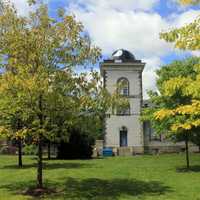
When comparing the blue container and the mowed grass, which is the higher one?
the blue container

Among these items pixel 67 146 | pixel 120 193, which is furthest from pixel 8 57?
pixel 67 146

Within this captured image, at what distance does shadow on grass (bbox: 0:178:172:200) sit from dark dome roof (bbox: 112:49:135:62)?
37.3 meters

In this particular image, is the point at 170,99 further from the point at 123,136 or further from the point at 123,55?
the point at 123,55

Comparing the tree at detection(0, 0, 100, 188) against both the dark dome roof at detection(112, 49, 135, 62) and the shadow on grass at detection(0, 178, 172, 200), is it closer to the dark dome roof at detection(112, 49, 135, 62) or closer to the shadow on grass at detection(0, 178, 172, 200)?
the shadow on grass at detection(0, 178, 172, 200)

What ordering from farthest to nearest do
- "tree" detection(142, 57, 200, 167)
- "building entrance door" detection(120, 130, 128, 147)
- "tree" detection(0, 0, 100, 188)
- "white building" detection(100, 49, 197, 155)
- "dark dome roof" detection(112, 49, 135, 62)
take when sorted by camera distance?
"dark dome roof" detection(112, 49, 135, 62)
"building entrance door" detection(120, 130, 128, 147)
"white building" detection(100, 49, 197, 155)
"tree" detection(142, 57, 200, 167)
"tree" detection(0, 0, 100, 188)

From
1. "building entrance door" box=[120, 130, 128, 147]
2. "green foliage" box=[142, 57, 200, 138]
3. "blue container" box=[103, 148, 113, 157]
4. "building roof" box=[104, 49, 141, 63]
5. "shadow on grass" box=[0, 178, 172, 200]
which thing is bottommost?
"shadow on grass" box=[0, 178, 172, 200]

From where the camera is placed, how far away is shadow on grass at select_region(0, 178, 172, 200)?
15672mm

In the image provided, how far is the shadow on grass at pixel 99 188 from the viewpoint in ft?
51.4

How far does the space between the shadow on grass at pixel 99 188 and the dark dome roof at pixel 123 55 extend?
122ft

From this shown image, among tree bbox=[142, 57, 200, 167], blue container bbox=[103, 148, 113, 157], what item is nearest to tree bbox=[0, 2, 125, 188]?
tree bbox=[142, 57, 200, 167]

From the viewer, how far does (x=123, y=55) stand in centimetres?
5684

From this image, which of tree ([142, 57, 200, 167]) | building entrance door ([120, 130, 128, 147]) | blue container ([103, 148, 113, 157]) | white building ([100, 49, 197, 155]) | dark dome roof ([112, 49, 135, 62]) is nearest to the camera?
tree ([142, 57, 200, 167])

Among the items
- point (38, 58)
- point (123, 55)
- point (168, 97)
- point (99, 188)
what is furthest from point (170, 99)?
point (123, 55)

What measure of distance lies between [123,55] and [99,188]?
40.5 m
